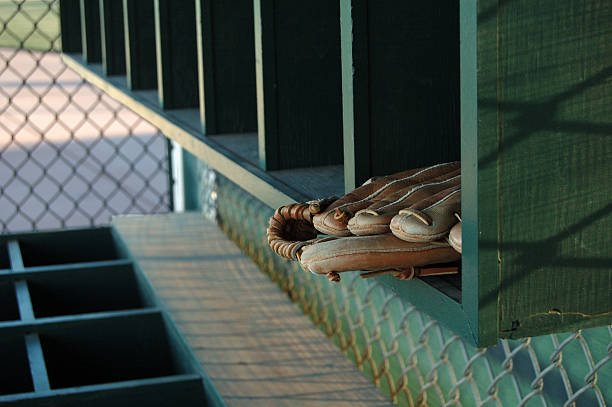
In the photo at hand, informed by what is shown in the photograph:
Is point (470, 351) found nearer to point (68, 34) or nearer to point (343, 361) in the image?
point (343, 361)

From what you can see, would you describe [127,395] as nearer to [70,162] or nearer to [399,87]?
[399,87]

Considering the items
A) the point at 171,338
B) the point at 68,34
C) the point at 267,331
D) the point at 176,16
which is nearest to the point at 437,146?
the point at 176,16

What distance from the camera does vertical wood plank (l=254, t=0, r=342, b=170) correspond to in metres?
1.61

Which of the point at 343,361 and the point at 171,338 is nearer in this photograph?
the point at 343,361

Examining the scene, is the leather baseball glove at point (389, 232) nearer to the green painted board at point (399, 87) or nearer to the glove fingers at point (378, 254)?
the glove fingers at point (378, 254)

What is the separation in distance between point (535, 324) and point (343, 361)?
1.67m

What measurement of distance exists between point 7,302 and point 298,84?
6.94 ft

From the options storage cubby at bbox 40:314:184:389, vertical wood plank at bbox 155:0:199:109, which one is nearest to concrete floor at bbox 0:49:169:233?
storage cubby at bbox 40:314:184:389

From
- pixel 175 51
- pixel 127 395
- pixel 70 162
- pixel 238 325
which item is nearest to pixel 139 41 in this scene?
pixel 175 51

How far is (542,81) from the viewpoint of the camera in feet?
2.84

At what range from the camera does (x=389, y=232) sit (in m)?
0.99

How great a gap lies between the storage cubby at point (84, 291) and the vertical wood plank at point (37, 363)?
0.58 meters

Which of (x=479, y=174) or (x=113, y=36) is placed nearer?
(x=479, y=174)

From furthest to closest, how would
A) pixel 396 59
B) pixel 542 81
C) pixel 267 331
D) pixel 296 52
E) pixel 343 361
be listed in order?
pixel 267 331
pixel 343 361
pixel 296 52
pixel 396 59
pixel 542 81
